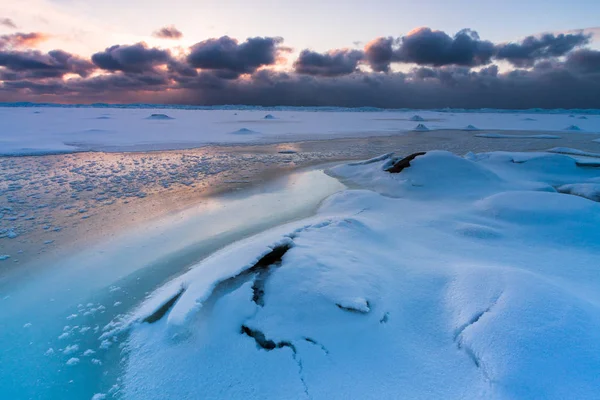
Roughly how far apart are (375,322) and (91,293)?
7.93 feet

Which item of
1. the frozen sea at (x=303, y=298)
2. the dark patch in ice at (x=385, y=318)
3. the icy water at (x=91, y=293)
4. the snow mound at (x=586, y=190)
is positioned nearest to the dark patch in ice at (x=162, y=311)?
the frozen sea at (x=303, y=298)

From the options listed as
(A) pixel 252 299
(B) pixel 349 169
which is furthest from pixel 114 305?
(B) pixel 349 169

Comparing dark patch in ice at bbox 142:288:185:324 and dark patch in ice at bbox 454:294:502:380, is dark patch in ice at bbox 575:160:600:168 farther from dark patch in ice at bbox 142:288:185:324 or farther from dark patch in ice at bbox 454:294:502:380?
dark patch in ice at bbox 142:288:185:324

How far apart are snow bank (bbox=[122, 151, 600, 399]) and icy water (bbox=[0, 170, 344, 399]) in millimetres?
270

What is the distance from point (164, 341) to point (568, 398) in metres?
2.27

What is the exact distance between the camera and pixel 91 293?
112 inches

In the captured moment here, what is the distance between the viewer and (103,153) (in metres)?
10.7

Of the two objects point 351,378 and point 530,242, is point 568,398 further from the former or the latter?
point 530,242

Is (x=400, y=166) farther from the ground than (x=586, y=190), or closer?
farther from the ground

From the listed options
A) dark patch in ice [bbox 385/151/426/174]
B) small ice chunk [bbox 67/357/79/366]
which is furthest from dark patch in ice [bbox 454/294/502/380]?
dark patch in ice [bbox 385/151/426/174]

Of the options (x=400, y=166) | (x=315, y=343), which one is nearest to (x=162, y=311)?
(x=315, y=343)

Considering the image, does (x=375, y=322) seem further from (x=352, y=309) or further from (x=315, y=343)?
(x=315, y=343)

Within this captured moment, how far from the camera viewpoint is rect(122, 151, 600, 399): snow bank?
1.75 metres

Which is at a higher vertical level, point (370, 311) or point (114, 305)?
point (370, 311)
